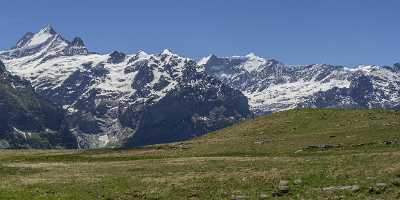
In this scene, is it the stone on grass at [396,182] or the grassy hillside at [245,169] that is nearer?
the stone on grass at [396,182]

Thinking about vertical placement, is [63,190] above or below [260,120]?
below

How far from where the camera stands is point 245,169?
202ft

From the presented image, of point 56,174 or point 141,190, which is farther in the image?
point 56,174

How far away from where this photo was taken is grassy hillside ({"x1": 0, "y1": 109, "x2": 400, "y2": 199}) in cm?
5012

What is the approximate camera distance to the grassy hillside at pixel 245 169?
50125 mm

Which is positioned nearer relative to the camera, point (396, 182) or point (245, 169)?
point (396, 182)

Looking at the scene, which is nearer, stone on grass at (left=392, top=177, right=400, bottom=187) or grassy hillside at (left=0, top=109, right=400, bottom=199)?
stone on grass at (left=392, top=177, right=400, bottom=187)

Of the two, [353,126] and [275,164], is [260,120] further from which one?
[275,164]

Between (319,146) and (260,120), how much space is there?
36.5 meters

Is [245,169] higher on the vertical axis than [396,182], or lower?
higher

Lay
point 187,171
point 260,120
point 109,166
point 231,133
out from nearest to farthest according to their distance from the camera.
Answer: point 187,171 → point 109,166 → point 231,133 → point 260,120

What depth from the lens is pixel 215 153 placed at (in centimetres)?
8294

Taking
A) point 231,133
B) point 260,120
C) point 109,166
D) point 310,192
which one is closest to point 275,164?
point 310,192

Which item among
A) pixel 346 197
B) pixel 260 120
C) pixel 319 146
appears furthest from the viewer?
pixel 260 120
